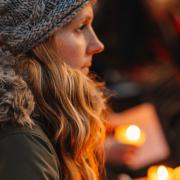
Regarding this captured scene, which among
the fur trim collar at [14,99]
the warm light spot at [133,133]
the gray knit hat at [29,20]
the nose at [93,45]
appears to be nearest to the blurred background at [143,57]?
the warm light spot at [133,133]

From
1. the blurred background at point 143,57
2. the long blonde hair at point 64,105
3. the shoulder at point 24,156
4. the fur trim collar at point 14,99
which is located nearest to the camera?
the shoulder at point 24,156

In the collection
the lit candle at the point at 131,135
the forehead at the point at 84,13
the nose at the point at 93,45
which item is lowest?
the lit candle at the point at 131,135

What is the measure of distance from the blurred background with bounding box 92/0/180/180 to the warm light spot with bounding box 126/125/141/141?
125 centimetres

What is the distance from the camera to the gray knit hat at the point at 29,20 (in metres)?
2.56

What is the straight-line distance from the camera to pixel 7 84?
2.46 m

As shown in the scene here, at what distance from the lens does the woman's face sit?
8.79 feet

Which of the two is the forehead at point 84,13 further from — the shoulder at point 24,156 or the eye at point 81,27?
the shoulder at point 24,156

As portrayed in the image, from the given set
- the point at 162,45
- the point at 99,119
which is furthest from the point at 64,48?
the point at 162,45

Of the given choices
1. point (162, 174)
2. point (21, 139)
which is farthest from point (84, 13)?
point (162, 174)

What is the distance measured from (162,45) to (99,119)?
183 inches

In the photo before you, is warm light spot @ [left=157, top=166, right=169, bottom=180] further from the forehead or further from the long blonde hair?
the forehead

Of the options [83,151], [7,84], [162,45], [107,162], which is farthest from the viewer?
[162,45]

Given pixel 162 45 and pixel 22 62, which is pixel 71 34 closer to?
pixel 22 62

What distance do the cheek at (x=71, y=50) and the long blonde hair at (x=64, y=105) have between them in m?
0.05
